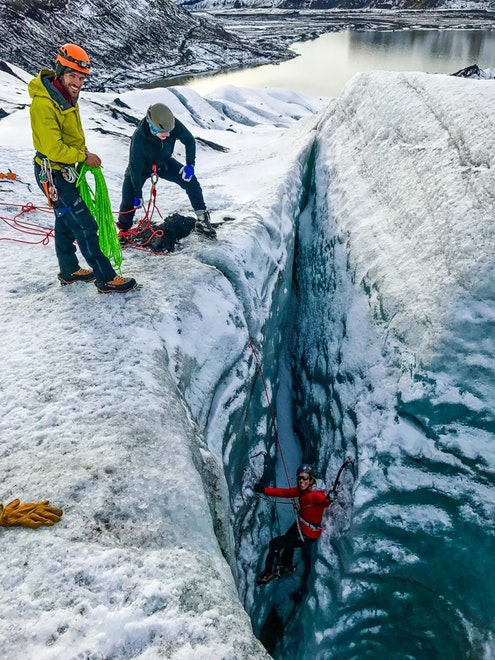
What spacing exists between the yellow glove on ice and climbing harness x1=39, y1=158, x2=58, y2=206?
7.61 ft

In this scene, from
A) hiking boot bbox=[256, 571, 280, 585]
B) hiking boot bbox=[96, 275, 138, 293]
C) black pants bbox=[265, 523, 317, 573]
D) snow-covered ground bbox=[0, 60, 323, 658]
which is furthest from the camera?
black pants bbox=[265, 523, 317, 573]

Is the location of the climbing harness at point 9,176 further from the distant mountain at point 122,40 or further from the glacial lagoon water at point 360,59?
the distant mountain at point 122,40

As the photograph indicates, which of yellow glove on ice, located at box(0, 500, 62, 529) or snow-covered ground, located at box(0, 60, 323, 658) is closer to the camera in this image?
snow-covered ground, located at box(0, 60, 323, 658)

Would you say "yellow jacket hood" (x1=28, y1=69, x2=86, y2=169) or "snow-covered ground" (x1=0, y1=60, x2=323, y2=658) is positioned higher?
"yellow jacket hood" (x1=28, y1=69, x2=86, y2=169)

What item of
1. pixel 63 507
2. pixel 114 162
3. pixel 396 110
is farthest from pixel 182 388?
pixel 114 162

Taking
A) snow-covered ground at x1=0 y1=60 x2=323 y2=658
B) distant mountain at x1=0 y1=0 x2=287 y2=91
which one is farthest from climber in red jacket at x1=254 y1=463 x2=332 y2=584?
distant mountain at x1=0 y1=0 x2=287 y2=91

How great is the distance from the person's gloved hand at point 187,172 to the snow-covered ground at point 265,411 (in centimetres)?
68

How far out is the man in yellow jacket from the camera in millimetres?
3242

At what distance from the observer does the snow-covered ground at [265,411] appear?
210cm

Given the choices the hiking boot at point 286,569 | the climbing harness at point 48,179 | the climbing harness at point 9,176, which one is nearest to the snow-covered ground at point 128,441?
the climbing harness at point 9,176

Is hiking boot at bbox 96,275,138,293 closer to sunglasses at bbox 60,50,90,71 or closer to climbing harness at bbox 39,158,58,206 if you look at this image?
climbing harness at bbox 39,158,58,206

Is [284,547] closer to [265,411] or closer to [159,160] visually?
[265,411]

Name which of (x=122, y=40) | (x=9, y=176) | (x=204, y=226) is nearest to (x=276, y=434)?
(x=204, y=226)

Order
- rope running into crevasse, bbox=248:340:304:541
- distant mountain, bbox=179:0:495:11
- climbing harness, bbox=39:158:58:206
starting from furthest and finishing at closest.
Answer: distant mountain, bbox=179:0:495:11 < rope running into crevasse, bbox=248:340:304:541 < climbing harness, bbox=39:158:58:206
